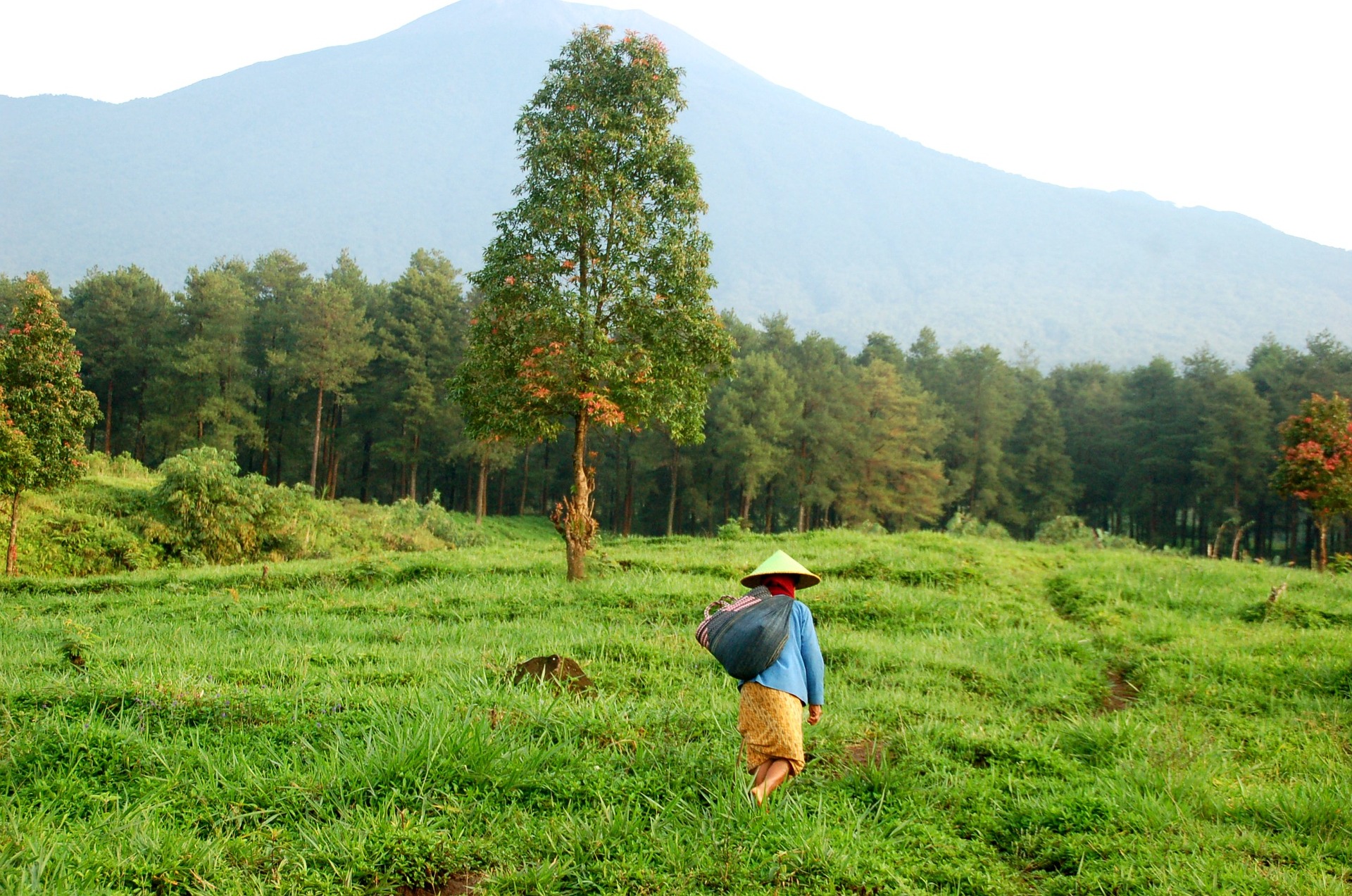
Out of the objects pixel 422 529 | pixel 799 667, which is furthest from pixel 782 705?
pixel 422 529

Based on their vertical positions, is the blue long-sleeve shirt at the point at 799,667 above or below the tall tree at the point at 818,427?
below

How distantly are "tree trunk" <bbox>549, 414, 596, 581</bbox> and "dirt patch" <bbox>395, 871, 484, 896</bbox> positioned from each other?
9703 mm

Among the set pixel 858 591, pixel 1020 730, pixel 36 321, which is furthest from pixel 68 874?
pixel 36 321

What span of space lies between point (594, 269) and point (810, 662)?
36.2 feet

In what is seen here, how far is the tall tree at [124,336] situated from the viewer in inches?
1834

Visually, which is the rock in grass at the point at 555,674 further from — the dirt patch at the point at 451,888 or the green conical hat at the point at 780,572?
the dirt patch at the point at 451,888

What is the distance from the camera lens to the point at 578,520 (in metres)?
14.2

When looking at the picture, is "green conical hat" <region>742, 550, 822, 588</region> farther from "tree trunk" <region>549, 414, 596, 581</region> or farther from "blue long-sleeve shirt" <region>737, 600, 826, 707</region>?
"tree trunk" <region>549, 414, 596, 581</region>

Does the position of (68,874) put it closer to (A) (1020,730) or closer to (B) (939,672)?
(A) (1020,730)

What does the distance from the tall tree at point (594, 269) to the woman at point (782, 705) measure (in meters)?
9.19

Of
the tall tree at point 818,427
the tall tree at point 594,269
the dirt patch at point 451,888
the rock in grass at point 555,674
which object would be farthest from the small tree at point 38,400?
the tall tree at point 818,427

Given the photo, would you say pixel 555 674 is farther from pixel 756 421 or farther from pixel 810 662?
pixel 756 421

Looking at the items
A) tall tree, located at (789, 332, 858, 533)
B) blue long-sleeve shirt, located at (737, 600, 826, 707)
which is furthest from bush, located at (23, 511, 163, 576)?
tall tree, located at (789, 332, 858, 533)

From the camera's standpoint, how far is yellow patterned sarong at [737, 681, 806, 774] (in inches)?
206
